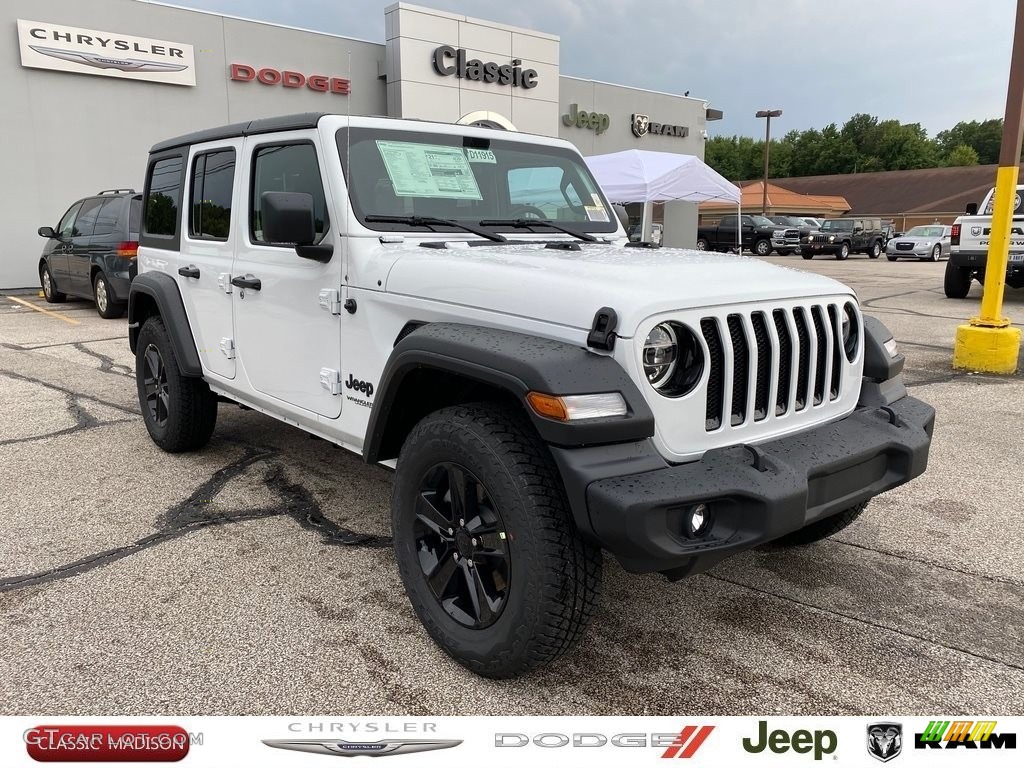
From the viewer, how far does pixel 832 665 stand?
271 cm

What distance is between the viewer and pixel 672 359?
243 cm

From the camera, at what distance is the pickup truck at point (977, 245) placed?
40.8ft

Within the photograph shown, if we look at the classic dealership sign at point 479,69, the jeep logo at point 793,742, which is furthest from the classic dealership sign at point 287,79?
the jeep logo at point 793,742

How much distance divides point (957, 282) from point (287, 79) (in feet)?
46.2

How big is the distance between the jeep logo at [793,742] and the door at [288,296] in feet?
6.56

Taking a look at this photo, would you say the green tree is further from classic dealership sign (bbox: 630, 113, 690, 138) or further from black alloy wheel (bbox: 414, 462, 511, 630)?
black alloy wheel (bbox: 414, 462, 511, 630)

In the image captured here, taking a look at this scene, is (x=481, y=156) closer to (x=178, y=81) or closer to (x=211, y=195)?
(x=211, y=195)

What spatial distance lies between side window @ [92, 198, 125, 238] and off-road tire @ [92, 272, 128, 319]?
0.60m

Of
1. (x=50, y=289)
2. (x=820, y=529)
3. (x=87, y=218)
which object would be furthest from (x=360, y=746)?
(x=50, y=289)

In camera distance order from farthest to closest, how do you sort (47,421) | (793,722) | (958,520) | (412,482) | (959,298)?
(959,298) < (47,421) < (958,520) < (412,482) < (793,722)

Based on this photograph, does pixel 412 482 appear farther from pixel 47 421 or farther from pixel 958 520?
pixel 47 421

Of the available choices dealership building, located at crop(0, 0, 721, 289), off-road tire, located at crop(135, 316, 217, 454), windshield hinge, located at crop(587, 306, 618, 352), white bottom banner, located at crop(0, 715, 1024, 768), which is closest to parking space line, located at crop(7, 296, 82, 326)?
dealership building, located at crop(0, 0, 721, 289)

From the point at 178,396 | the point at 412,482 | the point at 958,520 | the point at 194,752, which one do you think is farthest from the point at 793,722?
the point at 178,396

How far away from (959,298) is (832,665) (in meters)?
14.2
